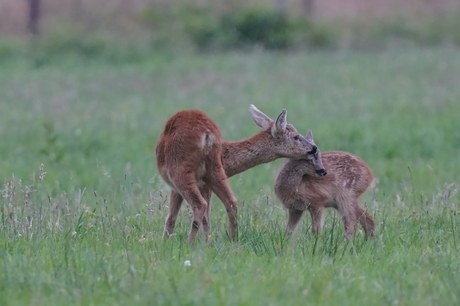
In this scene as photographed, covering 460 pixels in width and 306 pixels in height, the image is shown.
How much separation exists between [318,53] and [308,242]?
Result: 19.5 meters

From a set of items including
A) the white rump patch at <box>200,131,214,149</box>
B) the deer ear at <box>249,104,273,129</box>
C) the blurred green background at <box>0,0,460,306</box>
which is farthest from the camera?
the deer ear at <box>249,104,273,129</box>

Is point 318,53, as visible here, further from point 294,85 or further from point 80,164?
point 80,164

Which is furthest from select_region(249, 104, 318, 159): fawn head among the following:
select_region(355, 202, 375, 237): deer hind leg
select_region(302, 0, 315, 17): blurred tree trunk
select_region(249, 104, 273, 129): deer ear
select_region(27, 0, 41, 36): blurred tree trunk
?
select_region(302, 0, 315, 17): blurred tree trunk

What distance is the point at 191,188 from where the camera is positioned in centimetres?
650

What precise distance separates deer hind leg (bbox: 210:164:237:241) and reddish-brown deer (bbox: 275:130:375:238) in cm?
67

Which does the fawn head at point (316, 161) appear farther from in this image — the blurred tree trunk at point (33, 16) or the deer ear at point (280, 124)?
the blurred tree trunk at point (33, 16)

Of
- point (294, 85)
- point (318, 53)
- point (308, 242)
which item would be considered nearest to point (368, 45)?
point (318, 53)

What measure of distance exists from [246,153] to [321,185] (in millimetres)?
761

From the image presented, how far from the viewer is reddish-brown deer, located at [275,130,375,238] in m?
7.19

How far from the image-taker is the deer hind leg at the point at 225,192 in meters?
6.55

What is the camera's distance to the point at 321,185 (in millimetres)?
7336

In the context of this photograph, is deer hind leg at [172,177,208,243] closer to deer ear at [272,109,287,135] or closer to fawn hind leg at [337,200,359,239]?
deer ear at [272,109,287,135]

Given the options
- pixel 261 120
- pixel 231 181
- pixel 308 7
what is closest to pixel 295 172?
pixel 261 120

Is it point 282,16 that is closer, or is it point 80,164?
point 80,164
